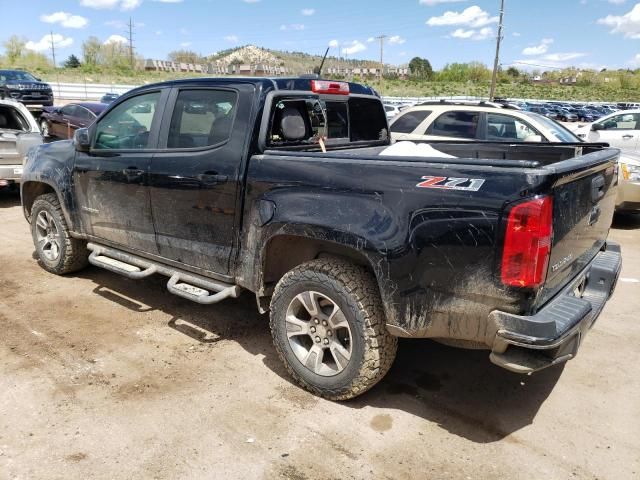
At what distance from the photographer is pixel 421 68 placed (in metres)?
106

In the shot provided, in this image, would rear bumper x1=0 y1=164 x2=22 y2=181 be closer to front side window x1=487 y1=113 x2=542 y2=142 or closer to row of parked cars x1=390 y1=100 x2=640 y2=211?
row of parked cars x1=390 y1=100 x2=640 y2=211

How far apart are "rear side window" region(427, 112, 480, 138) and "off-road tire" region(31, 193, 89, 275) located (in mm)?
5478

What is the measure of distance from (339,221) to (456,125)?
598 centimetres

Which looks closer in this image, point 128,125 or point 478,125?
point 128,125

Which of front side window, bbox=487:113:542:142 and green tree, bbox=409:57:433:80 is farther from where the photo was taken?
green tree, bbox=409:57:433:80

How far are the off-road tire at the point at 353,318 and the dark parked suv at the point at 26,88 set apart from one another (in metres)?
22.6

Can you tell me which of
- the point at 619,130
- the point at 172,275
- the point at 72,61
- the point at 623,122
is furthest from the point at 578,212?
the point at 72,61

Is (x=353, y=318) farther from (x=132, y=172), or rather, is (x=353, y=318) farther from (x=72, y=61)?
(x=72, y=61)

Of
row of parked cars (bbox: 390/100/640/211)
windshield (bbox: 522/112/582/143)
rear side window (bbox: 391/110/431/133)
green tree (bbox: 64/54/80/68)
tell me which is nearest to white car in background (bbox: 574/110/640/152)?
row of parked cars (bbox: 390/100/640/211)

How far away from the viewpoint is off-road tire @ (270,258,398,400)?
10.2 ft

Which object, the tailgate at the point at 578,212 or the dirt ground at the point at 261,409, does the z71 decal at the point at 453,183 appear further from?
the dirt ground at the point at 261,409

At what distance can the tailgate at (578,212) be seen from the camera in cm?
270

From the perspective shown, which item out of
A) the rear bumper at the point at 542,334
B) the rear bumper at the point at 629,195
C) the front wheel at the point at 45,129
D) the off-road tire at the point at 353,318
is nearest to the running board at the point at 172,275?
the off-road tire at the point at 353,318

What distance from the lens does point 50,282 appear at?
5500 mm
